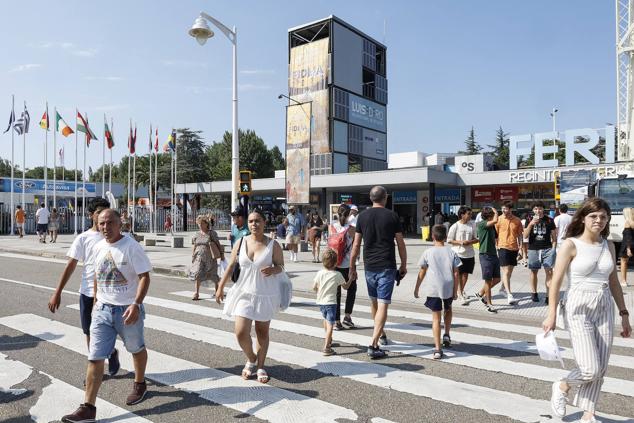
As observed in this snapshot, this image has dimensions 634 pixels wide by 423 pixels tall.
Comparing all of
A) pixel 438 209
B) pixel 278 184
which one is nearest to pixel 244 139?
pixel 278 184

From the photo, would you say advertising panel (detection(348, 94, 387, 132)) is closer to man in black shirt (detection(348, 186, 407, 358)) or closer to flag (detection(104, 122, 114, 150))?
flag (detection(104, 122, 114, 150))

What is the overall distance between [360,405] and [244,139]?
70.3 metres

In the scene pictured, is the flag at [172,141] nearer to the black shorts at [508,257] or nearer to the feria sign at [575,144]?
the feria sign at [575,144]

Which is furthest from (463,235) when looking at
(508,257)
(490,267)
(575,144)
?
(575,144)

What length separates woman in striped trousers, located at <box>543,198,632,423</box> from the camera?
142 inches

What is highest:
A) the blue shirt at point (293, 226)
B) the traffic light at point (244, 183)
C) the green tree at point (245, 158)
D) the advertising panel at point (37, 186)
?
the green tree at point (245, 158)

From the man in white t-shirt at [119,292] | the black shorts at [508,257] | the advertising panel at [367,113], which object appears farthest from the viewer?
the advertising panel at [367,113]

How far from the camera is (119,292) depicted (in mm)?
4152

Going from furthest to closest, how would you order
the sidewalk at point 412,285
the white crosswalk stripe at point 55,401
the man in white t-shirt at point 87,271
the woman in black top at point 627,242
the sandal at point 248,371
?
1. the woman in black top at point 627,242
2. the sidewalk at point 412,285
3. the man in white t-shirt at point 87,271
4. the sandal at point 248,371
5. the white crosswalk stripe at point 55,401

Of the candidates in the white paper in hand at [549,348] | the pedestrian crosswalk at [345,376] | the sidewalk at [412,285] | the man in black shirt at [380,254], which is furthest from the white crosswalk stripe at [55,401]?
the sidewalk at [412,285]

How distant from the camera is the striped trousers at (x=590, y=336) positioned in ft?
11.7

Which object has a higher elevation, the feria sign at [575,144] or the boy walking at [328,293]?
the feria sign at [575,144]

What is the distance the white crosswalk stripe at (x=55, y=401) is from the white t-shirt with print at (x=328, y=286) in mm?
2536

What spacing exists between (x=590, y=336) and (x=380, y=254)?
2428 millimetres
